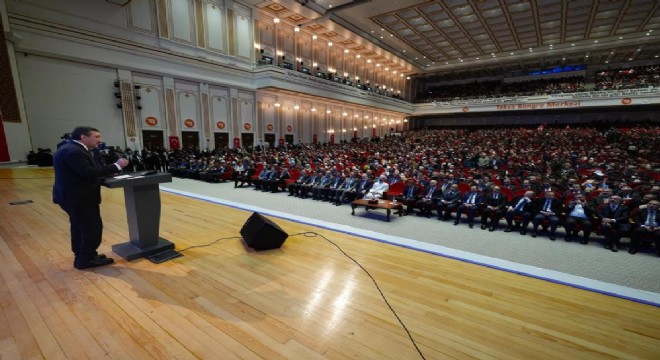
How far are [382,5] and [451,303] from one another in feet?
63.5

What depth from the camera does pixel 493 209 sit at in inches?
220

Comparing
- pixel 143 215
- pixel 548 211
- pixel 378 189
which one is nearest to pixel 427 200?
pixel 378 189

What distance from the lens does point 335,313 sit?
7.11 feet

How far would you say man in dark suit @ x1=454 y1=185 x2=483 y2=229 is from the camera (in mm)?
5770

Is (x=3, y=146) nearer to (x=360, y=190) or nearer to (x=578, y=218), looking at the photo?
(x=360, y=190)

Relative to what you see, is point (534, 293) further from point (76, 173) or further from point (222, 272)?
point (76, 173)

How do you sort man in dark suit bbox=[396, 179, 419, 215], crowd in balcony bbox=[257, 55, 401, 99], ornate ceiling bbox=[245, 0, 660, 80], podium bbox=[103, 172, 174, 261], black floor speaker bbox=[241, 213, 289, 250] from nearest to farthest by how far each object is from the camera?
podium bbox=[103, 172, 174, 261] < black floor speaker bbox=[241, 213, 289, 250] < man in dark suit bbox=[396, 179, 419, 215] < ornate ceiling bbox=[245, 0, 660, 80] < crowd in balcony bbox=[257, 55, 401, 99]

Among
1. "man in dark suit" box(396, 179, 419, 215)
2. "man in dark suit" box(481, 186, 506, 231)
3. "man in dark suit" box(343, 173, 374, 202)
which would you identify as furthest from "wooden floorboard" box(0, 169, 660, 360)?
"man in dark suit" box(343, 173, 374, 202)

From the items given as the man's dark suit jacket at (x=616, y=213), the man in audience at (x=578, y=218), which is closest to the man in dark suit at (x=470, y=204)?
the man in audience at (x=578, y=218)

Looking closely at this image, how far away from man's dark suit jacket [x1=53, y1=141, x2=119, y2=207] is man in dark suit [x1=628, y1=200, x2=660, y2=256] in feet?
24.0

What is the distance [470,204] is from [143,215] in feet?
19.0

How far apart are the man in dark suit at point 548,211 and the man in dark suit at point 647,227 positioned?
1010 millimetres

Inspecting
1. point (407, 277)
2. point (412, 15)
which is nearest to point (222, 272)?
point (407, 277)

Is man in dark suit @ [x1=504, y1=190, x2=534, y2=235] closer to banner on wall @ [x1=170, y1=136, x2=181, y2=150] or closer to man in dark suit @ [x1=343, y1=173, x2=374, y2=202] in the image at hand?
man in dark suit @ [x1=343, y1=173, x2=374, y2=202]
